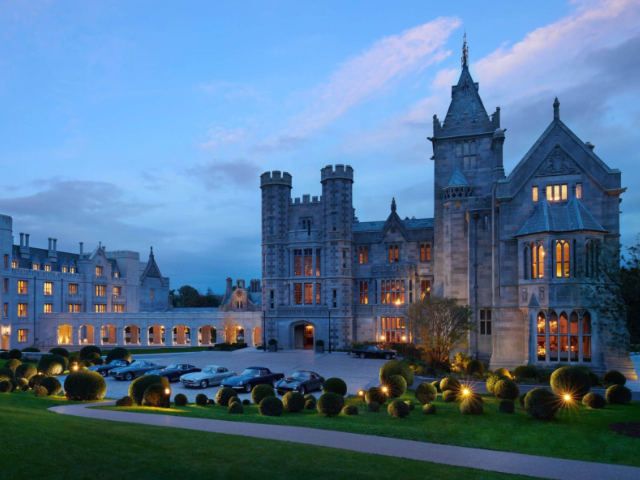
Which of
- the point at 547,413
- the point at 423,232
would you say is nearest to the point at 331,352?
the point at 423,232

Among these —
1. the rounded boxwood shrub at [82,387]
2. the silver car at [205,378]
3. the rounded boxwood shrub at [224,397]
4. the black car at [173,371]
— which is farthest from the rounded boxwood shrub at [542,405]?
the black car at [173,371]

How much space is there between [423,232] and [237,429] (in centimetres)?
4027

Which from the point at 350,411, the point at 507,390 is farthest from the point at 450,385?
the point at 350,411

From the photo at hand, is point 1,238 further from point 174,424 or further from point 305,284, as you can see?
point 174,424

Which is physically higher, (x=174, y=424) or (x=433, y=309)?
(x=433, y=309)

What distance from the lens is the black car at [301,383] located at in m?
28.8

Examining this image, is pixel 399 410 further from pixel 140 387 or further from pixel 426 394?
pixel 140 387

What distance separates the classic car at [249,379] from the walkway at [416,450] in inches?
414

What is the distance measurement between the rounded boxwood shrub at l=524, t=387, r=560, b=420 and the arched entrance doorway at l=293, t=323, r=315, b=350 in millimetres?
38118

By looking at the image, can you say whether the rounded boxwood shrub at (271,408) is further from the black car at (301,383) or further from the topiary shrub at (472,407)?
the topiary shrub at (472,407)

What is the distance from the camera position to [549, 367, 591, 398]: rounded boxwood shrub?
23.8m

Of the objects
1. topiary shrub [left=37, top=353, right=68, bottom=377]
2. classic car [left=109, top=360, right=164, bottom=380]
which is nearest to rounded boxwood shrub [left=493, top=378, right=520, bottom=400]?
classic car [left=109, top=360, right=164, bottom=380]

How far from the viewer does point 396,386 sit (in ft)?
86.4

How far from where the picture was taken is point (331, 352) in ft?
177
